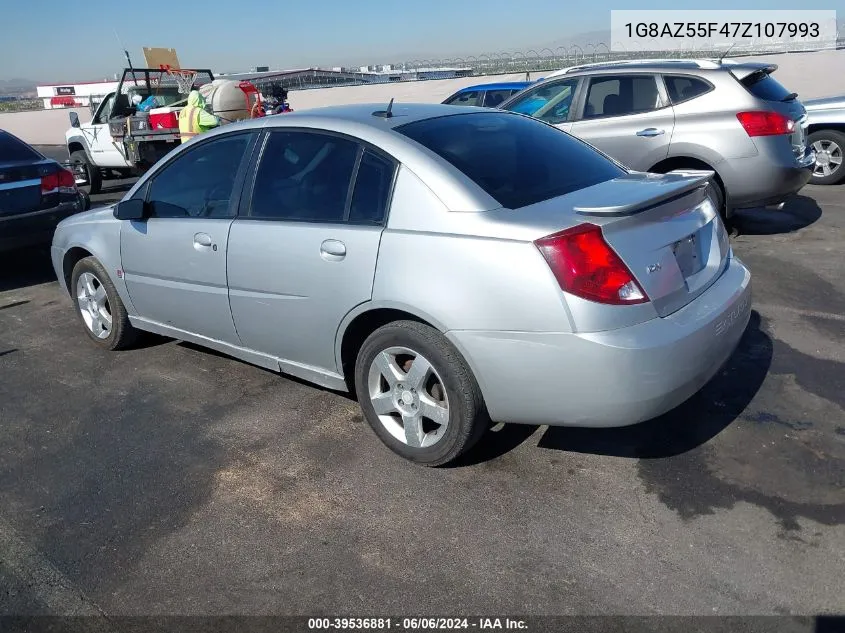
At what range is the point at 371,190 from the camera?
3.41 metres

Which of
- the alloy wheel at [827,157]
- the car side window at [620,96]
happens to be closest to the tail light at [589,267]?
the car side window at [620,96]

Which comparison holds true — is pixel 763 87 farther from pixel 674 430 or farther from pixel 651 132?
pixel 674 430

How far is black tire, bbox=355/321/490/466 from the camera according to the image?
3.09 meters

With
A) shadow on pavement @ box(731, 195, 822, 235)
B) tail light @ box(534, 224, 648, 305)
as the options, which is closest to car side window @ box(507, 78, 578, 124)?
shadow on pavement @ box(731, 195, 822, 235)

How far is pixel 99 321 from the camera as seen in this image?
519cm

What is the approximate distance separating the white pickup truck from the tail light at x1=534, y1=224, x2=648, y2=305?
33.9 ft

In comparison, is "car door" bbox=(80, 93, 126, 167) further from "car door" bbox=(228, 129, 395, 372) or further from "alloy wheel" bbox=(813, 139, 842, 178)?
"alloy wheel" bbox=(813, 139, 842, 178)

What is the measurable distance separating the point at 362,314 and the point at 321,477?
79cm

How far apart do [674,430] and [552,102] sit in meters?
5.30

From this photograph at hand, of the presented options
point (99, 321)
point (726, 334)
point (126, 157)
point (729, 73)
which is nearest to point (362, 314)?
point (726, 334)

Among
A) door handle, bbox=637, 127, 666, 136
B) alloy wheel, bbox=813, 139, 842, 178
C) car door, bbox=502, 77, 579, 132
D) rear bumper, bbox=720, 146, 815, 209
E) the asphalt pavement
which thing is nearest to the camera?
the asphalt pavement

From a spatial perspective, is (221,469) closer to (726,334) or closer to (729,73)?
(726,334)

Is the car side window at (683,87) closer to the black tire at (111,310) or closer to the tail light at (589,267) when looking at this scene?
the tail light at (589,267)

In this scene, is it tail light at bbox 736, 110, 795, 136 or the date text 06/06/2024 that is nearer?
the date text 06/06/2024
